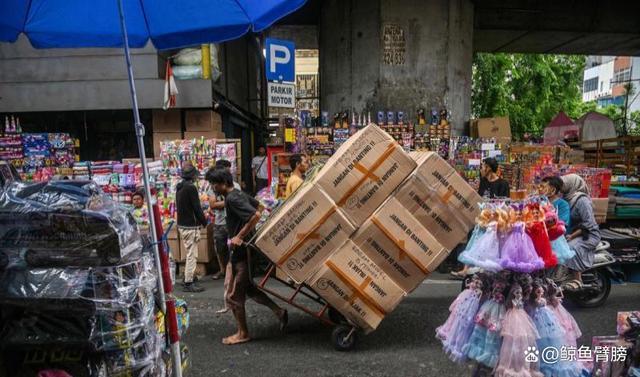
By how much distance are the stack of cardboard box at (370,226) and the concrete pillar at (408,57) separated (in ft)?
22.5

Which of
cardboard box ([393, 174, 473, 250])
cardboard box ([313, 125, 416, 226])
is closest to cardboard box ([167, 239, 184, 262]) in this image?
cardboard box ([313, 125, 416, 226])

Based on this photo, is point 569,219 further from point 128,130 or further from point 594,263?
point 128,130

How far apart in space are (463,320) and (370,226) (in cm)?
123

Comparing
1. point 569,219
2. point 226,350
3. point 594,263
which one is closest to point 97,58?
point 226,350

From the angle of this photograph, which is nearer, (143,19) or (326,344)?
(143,19)

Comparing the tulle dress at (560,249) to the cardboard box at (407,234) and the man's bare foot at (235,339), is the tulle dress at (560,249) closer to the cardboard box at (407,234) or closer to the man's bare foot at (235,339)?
the cardboard box at (407,234)

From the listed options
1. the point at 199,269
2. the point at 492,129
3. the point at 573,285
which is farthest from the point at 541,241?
the point at 492,129

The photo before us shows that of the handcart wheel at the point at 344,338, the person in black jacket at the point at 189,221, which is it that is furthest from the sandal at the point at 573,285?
the person in black jacket at the point at 189,221

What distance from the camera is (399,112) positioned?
412 inches

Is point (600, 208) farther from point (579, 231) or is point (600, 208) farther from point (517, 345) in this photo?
point (517, 345)

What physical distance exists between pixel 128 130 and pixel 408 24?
678 centimetres

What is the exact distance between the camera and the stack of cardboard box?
4047mm

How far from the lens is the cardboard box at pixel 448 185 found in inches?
163

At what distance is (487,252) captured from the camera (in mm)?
3039
